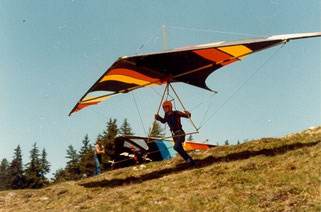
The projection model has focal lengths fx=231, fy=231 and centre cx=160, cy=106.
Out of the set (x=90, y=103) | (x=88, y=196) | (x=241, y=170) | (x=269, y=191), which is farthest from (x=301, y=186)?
(x=90, y=103)

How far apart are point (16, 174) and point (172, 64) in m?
56.2

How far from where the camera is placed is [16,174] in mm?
51062

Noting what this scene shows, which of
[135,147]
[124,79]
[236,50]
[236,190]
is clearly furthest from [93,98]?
[135,147]

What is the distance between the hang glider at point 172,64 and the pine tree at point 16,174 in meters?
48.0

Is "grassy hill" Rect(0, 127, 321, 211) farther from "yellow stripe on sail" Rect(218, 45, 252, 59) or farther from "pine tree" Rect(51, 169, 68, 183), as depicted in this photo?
"pine tree" Rect(51, 169, 68, 183)

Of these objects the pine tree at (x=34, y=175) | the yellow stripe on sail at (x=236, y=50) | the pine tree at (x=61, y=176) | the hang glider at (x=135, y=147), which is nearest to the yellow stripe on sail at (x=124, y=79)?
the yellow stripe on sail at (x=236, y=50)

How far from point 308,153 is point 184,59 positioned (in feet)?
14.4

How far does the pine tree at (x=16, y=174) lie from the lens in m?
48.3

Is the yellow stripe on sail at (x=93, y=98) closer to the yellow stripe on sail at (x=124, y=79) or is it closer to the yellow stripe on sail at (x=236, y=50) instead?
the yellow stripe on sail at (x=124, y=79)

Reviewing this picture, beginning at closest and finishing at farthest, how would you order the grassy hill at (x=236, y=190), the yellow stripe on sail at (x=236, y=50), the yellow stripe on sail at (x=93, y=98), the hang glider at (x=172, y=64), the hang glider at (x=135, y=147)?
the grassy hill at (x=236, y=190) → the hang glider at (x=172, y=64) → the yellow stripe on sail at (x=236, y=50) → the yellow stripe on sail at (x=93, y=98) → the hang glider at (x=135, y=147)

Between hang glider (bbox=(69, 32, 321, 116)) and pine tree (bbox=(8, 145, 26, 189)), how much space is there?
48.0 m

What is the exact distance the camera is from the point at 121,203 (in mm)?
4742

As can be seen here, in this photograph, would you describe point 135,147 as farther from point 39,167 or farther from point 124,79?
point 39,167

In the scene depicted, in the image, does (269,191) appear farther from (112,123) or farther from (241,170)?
(112,123)
